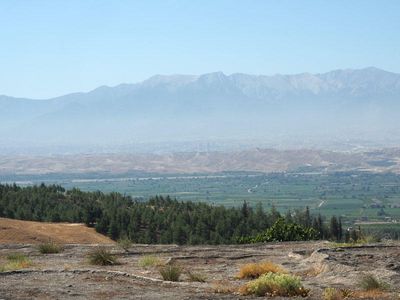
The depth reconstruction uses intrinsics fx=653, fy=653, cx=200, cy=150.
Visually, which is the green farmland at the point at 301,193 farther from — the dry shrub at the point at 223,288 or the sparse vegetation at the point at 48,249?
the dry shrub at the point at 223,288

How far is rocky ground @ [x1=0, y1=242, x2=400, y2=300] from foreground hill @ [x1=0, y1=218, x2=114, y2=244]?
29.5ft

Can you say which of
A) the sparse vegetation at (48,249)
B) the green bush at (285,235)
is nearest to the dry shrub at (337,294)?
the sparse vegetation at (48,249)

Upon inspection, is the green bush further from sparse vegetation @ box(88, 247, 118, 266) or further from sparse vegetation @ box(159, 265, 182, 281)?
sparse vegetation @ box(159, 265, 182, 281)

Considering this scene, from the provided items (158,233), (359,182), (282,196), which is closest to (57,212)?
(158,233)

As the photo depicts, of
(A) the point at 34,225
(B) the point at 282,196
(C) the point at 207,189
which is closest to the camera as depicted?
(A) the point at 34,225

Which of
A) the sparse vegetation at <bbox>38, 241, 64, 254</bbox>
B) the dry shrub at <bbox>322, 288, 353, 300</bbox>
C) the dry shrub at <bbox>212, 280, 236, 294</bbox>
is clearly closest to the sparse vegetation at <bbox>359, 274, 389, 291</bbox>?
A: the dry shrub at <bbox>322, 288, 353, 300</bbox>

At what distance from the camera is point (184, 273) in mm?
19953

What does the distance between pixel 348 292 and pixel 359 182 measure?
7244 inches

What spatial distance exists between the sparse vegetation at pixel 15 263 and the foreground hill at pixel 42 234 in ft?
39.4

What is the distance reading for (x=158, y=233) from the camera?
53.8 m

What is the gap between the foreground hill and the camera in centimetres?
3741

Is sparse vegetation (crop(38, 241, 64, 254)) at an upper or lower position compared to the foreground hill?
upper

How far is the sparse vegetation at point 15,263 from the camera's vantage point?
2088 cm

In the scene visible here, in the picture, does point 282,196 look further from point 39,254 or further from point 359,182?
point 39,254
